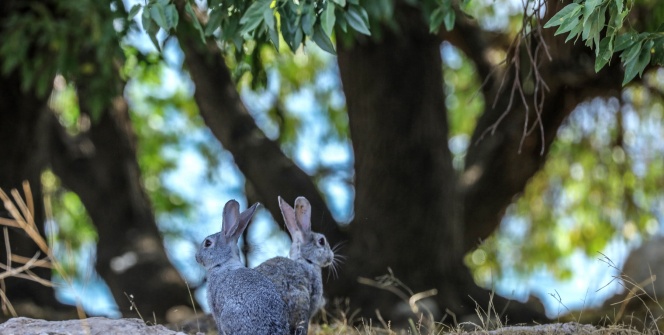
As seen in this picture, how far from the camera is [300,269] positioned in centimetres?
599

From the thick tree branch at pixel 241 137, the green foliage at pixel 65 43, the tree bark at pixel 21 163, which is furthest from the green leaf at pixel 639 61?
the tree bark at pixel 21 163

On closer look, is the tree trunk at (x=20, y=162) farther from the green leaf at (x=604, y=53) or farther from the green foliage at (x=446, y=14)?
the green leaf at (x=604, y=53)

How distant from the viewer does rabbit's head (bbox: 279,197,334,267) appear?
6.23 metres

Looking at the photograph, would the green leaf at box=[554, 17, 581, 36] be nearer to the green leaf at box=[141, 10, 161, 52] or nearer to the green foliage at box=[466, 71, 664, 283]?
the green leaf at box=[141, 10, 161, 52]

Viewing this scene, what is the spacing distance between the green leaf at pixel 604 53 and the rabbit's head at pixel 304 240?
2291 mm

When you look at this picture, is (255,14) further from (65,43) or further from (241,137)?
(241,137)

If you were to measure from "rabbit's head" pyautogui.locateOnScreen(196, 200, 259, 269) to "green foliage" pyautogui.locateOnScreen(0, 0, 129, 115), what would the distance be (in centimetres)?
274

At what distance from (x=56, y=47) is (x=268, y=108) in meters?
5.77

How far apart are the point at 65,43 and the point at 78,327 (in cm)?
398

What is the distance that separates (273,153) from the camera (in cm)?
1022

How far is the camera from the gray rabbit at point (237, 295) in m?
5.44

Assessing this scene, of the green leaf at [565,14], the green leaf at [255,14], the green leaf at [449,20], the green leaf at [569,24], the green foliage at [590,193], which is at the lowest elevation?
the green foliage at [590,193]

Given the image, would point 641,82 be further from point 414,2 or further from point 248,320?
point 248,320

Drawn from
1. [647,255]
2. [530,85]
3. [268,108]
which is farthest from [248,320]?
[268,108]
